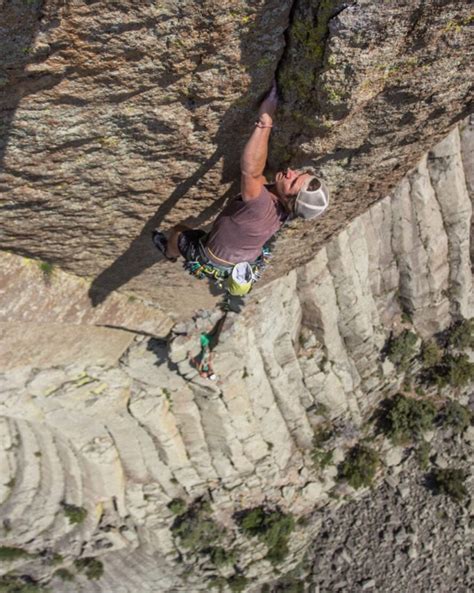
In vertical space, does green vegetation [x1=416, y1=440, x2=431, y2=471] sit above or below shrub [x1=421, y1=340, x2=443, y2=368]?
below

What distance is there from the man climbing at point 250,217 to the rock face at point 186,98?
1.01ft

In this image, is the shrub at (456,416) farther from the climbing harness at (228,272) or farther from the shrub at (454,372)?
the climbing harness at (228,272)

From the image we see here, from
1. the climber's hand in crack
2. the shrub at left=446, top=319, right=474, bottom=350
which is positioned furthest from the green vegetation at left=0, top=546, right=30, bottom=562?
the shrub at left=446, top=319, right=474, bottom=350

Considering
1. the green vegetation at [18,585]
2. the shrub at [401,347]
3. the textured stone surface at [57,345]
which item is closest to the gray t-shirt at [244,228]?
the textured stone surface at [57,345]

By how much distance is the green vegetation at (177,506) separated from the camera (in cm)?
1139

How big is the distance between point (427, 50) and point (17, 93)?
3.29 meters

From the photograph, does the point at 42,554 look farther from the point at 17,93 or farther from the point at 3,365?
the point at 17,93

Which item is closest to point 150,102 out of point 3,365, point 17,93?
point 17,93

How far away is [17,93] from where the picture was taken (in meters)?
3.78

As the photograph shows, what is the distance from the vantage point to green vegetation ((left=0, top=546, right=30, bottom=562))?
1117cm

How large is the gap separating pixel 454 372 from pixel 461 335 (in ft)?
3.08

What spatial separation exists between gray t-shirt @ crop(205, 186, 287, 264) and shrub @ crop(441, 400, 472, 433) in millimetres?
9057

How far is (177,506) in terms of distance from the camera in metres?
11.4

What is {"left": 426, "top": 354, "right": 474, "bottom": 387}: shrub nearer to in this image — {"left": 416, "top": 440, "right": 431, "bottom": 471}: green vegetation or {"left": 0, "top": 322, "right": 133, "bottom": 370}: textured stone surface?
{"left": 416, "top": 440, "right": 431, "bottom": 471}: green vegetation
